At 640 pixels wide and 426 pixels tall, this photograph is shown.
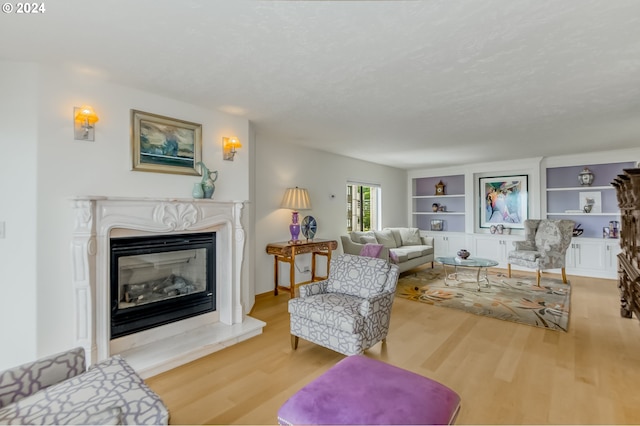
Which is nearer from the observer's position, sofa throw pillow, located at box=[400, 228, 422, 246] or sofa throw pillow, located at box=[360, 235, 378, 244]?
sofa throw pillow, located at box=[360, 235, 378, 244]

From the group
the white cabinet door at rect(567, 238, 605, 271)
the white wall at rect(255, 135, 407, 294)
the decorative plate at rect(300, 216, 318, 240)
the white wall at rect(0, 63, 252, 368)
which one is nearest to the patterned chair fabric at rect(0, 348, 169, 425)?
the white wall at rect(0, 63, 252, 368)

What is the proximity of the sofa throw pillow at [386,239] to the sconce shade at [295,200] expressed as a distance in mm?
1813

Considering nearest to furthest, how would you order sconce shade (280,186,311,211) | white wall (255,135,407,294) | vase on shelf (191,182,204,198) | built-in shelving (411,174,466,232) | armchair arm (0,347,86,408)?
armchair arm (0,347,86,408), vase on shelf (191,182,204,198), white wall (255,135,407,294), sconce shade (280,186,311,211), built-in shelving (411,174,466,232)

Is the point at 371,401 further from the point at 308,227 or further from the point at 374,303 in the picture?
the point at 308,227

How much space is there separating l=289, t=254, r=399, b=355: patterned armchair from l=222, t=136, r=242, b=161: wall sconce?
1660 millimetres

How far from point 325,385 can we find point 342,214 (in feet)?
14.8

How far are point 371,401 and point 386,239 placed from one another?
4.69m

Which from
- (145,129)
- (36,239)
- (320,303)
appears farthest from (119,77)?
(320,303)

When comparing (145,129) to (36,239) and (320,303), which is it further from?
(320,303)

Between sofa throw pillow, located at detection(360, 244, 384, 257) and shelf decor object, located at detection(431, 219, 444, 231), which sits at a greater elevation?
shelf decor object, located at detection(431, 219, 444, 231)

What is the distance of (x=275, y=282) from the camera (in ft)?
14.9

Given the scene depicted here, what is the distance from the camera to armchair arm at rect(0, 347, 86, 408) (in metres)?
1.32

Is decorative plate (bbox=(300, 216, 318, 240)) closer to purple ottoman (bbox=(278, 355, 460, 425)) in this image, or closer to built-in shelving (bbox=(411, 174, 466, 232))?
purple ottoman (bbox=(278, 355, 460, 425))

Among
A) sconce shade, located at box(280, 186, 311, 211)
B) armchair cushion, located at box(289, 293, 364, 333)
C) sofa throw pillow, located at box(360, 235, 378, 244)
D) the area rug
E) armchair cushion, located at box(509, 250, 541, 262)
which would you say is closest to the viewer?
armchair cushion, located at box(289, 293, 364, 333)
